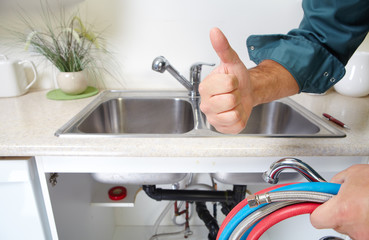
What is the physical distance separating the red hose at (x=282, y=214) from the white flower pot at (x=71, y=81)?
0.92 meters

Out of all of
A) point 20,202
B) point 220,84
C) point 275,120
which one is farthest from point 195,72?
point 20,202

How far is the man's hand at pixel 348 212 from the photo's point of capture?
282 millimetres

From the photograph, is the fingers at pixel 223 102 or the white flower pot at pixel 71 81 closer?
the fingers at pixel 223 102

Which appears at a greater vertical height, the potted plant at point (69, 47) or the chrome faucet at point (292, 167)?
the potted plant at point (69, 47)

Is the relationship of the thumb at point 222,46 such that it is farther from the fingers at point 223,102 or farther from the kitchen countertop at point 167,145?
the kitchen countertop at point 167,145

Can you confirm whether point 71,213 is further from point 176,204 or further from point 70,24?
point 70,24

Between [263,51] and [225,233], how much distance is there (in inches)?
17.5

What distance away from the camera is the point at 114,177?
753 millimetres

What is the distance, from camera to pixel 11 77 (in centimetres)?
97

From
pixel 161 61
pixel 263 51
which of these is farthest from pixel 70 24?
pixel 263 51

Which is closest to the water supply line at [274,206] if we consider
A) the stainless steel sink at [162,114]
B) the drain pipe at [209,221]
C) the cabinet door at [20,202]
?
the cabinet door at [20,202]

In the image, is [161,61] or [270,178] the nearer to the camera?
[270,178]

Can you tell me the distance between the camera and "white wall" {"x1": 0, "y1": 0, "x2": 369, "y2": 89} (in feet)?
3.45

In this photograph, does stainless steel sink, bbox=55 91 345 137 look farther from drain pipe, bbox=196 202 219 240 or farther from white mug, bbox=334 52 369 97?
drain pipe, bbox=196 202 219 240
